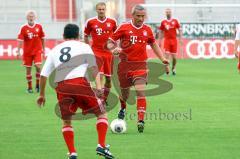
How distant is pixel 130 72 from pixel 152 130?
1.23 metres

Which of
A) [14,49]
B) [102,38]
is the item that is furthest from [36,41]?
[14,49]

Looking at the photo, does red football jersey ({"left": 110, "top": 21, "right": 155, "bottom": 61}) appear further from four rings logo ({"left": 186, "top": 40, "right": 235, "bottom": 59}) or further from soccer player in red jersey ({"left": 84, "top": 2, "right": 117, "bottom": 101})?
four rings logo ({"left": 186, "top": 40, "right": 235, "bottom": 59})

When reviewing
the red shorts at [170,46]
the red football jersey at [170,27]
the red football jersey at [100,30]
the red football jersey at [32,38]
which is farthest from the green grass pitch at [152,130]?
the red football jersey at [170,27]

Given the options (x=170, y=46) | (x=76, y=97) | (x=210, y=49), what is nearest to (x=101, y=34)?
(x=76, y=97)

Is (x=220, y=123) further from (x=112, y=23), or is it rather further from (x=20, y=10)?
(x=20, y=10)

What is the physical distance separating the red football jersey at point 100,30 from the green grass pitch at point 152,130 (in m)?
1.82

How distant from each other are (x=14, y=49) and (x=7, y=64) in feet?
11.5

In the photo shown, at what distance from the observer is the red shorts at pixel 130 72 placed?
48.8 ft

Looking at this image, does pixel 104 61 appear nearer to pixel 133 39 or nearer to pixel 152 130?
pixel 133 39

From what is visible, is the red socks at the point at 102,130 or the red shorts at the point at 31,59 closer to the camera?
the red socks at the point at 102,130

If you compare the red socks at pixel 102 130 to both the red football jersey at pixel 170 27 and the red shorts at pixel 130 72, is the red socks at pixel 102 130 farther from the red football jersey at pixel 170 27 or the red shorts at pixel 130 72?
the red football jersey at pixel 170 27

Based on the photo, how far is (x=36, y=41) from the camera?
24312 mm

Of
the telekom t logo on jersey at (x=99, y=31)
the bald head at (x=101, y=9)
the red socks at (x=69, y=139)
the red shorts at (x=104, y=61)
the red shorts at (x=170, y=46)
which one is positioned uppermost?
the bald head at (x=101, y=9)

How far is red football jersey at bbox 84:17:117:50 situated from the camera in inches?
755
